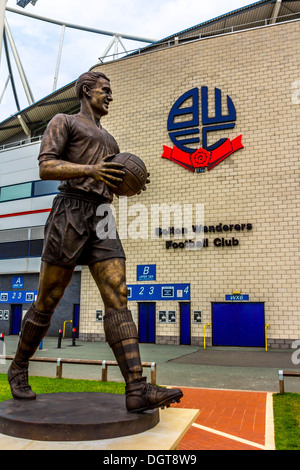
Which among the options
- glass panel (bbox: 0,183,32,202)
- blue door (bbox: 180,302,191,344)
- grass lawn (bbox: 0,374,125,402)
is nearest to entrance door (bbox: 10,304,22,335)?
glass panel (bbox: 0,183,32,202)

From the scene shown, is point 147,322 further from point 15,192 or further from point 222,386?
point 15,192

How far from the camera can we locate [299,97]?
16.5 metres

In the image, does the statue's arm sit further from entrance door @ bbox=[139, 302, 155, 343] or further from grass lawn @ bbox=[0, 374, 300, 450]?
entrance door @ bbox=[139, 302, 155, 343]

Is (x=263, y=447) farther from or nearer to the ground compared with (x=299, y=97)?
nearer to the ground

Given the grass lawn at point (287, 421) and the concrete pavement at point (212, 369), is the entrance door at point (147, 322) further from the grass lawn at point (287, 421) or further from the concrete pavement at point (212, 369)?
the grass lawn at point (287, 421)

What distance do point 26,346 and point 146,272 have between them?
14957 millimetres

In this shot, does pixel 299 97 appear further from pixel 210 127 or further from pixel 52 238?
pixel 52 238

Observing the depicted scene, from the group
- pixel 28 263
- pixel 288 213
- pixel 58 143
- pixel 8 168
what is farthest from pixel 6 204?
pixel 58 143

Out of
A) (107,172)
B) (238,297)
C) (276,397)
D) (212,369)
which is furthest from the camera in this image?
(238,297)

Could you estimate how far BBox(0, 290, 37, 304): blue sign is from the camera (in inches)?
888

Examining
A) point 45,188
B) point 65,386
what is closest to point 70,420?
point 65,386

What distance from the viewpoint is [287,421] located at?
16.7 ft

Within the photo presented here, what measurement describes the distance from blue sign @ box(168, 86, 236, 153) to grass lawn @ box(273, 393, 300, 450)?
13027mm

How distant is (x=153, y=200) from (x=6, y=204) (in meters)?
10.6
